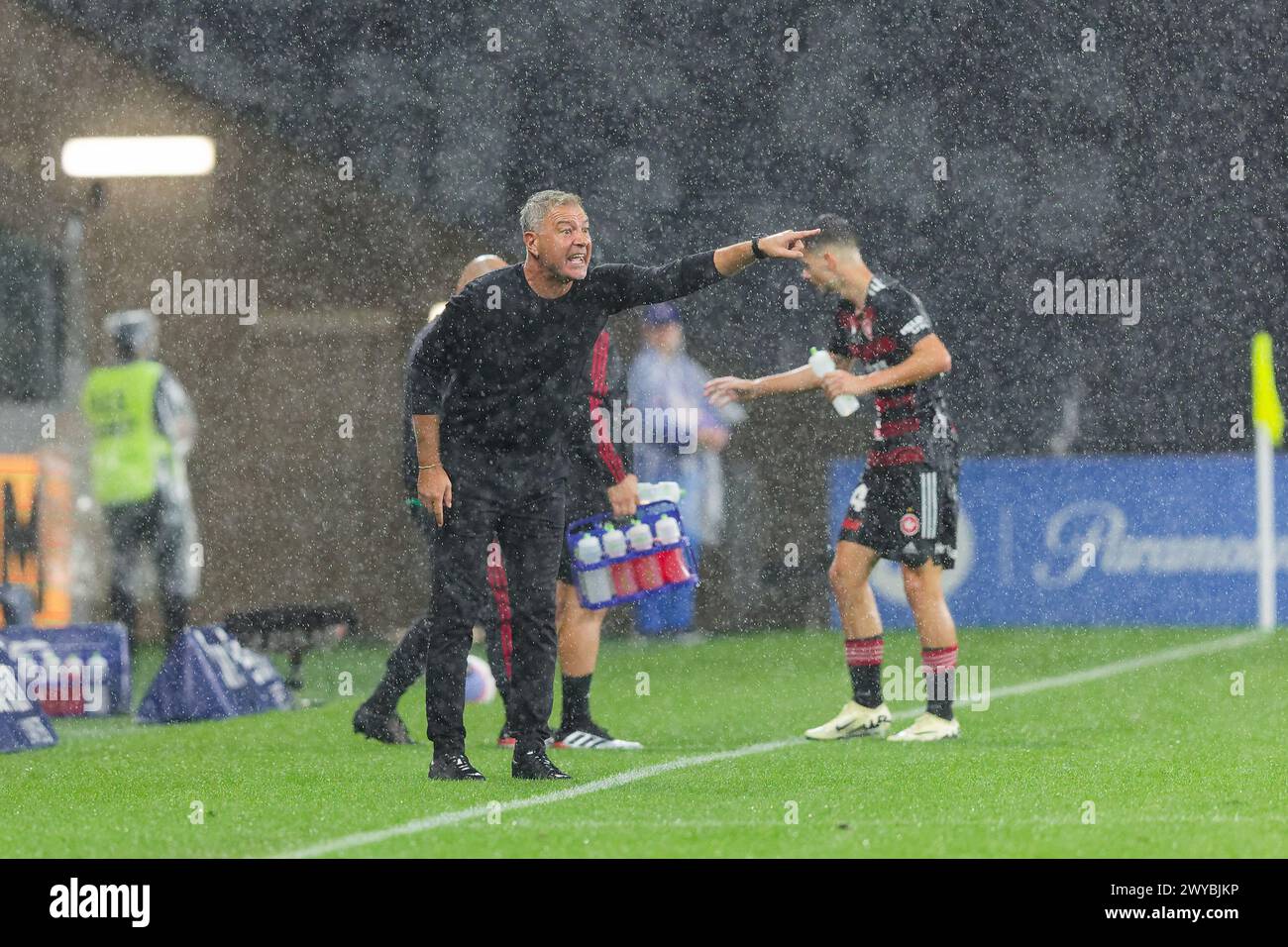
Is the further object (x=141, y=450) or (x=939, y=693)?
(x=141, y=450)

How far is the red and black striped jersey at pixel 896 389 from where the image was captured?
8.73 m

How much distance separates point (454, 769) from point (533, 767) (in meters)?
0.25

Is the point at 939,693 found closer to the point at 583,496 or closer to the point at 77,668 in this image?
the point at 583,496

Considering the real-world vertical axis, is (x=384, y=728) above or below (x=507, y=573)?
below

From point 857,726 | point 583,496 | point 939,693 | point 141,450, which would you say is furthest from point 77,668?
point 939,693

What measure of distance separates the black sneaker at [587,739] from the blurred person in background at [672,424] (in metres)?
6.22

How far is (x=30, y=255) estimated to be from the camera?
1670cm

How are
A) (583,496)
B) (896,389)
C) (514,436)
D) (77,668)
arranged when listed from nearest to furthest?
(514,436) < (896,389) < (583,496) < (77,668)

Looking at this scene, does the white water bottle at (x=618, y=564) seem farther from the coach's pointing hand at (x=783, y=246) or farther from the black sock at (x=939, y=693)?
the coach's pointing hand at (x=783, y=246)

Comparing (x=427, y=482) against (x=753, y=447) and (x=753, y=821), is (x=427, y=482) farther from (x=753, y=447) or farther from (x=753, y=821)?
(x=753, y=447)

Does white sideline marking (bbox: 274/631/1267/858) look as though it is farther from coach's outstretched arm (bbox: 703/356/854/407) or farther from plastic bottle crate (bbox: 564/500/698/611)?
coach's outstretched arm (bbox: 703/356/854/407)

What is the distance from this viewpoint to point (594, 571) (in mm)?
8852

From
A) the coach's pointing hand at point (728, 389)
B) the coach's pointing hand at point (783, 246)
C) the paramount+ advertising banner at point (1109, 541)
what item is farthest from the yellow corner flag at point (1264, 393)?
the coach's pointing hand at point (783, 246)
